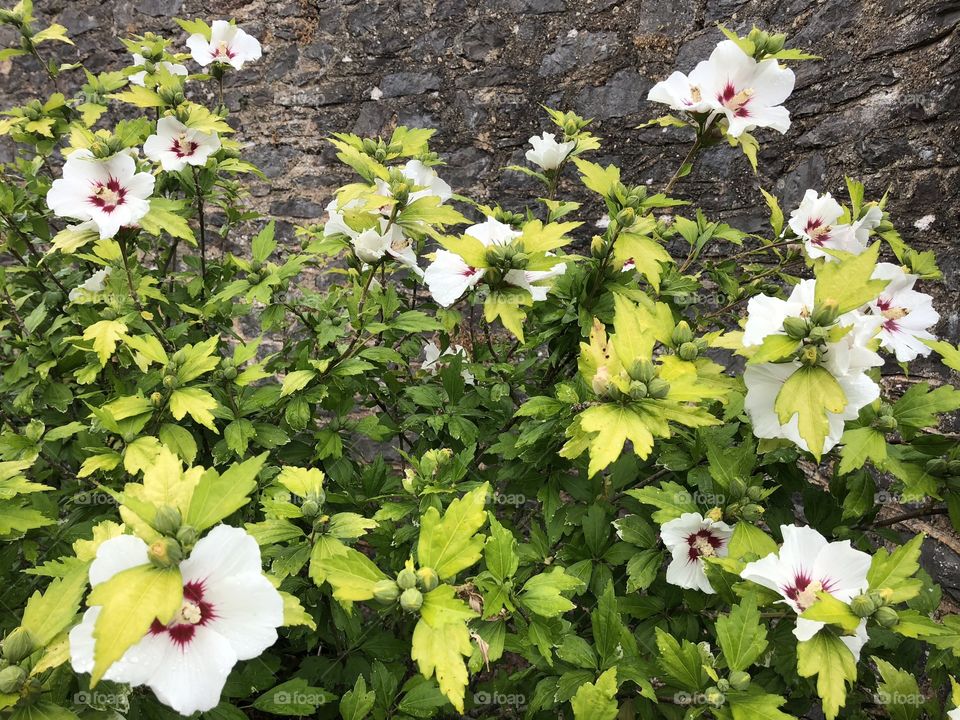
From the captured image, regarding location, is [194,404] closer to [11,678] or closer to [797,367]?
[11,678]

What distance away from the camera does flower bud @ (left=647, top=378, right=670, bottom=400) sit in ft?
3.07

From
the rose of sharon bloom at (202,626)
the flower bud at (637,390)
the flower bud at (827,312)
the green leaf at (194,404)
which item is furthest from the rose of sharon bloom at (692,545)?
the green leaf at (194,404)

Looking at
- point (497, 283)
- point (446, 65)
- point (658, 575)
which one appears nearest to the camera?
point (497, 283)

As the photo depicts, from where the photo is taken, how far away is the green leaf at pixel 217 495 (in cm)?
72

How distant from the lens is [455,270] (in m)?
1.37

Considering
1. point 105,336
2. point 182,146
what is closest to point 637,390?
point 105,336

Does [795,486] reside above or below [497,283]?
below

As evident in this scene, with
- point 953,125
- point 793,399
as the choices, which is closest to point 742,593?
point 793,399

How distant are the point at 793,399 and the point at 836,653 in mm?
426

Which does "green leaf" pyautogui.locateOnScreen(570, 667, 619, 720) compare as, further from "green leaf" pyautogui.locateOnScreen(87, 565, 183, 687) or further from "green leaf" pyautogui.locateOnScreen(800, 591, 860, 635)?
"green leaf" pyautogui.locateOnScreen(87, 565, 183, 687)

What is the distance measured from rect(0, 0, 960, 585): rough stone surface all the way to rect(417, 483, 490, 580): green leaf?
1832mm

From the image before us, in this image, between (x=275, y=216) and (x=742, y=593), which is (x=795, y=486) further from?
(x=275, y=216)

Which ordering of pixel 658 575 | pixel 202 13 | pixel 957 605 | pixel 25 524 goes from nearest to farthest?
pixel 25 524, pixel 658 575, pixel 957 605, pixel 202 13

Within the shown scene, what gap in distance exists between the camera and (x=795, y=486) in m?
1.34
